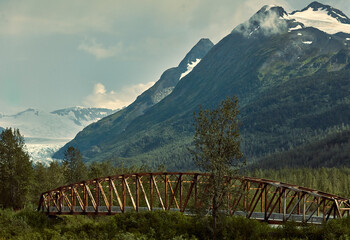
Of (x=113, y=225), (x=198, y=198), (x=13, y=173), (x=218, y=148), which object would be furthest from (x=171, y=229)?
(x=13, y=173)

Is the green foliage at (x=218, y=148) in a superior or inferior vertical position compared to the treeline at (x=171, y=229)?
superior

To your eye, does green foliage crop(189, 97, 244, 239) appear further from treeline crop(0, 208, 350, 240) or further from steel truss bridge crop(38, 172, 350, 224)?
treeline crop(0, 208, 350, 240)

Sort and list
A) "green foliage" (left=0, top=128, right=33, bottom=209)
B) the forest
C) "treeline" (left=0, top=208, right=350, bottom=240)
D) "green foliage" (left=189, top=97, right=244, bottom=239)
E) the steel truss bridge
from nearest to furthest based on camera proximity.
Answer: "green foliage" (left=189, top=97, right=244, bottom=239) → "treeline" (left=0, top=208, right=350, bottom=240) → the forest → the steel truss bridge → "green foliage" (left=0, top=128, right=33, bottom=209)

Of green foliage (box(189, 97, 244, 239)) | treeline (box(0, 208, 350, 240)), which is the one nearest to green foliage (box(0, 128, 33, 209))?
treeline (box(0, 208, 350, 240))

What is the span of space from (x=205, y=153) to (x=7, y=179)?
187ft

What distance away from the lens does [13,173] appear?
3216 inches

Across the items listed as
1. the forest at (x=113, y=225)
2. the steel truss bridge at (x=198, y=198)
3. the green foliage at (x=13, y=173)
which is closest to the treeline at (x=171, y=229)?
the forest at (x=113, y=225)

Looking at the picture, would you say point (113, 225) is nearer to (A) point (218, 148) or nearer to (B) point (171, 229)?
(B) point (171, 229)

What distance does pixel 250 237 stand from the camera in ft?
143

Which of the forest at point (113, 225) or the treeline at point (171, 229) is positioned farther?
the forest at point (113, 225)

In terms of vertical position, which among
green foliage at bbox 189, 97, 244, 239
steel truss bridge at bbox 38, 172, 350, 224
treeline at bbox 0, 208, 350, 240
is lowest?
treeline at bbox 0, 208, 350, 240

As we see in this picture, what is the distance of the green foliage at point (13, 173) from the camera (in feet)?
268

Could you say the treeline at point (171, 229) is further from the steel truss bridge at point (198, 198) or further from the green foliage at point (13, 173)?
the green foliage at point (13, 173)

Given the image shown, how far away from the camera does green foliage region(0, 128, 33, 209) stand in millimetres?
81688
